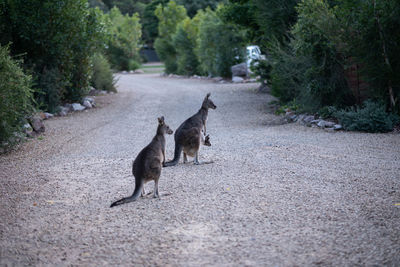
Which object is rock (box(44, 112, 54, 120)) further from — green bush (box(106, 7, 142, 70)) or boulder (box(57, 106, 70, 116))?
green bush (box(106, 7, 142, 70))

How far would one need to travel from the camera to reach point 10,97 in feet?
33.9

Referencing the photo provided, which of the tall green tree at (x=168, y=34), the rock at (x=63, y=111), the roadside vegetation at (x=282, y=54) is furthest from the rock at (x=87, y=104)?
the tall green tree at (x=168, y=34)

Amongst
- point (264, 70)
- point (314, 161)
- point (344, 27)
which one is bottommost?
point (314, 161)

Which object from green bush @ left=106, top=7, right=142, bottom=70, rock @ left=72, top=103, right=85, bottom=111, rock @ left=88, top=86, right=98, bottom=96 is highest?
green bush @ left=106, top=7, right=142, bottom=70

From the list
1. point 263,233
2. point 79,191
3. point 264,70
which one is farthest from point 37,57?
point 263,233

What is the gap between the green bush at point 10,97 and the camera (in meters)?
10.1

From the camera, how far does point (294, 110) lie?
1507cm

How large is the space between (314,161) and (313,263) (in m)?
4.56

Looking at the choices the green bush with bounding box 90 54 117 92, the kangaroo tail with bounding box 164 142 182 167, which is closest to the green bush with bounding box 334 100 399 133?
the kangaroo tail with bounding box 164 142 182 167

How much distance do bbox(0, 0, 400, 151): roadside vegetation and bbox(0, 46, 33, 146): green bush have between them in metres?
0.02

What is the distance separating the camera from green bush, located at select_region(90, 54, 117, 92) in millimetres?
23516

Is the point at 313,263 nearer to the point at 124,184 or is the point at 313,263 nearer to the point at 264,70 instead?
the point at 124,184

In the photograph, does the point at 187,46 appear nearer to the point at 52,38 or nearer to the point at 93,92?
the point at 93,92

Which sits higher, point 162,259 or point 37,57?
point 37,57
